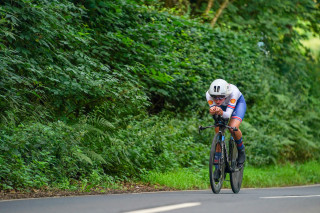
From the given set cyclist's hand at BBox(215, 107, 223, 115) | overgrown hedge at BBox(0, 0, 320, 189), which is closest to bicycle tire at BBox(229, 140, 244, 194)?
cyclist's hand at BBox(215, 107, 223, 115)

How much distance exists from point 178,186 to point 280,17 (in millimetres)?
14099

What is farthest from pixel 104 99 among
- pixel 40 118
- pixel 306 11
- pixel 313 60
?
pixel 313 60

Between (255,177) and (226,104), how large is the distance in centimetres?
437

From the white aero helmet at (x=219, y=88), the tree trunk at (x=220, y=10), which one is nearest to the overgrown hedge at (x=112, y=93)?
the tree trunk at (x=220, y=10)

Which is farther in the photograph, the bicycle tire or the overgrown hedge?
the bicycle tire

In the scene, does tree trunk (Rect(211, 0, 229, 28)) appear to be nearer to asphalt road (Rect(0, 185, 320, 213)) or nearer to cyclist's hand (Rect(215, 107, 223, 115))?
cyclist's hand (Rect(215, 107, 223, 115))

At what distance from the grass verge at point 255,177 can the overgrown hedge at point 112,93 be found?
45 centimetres

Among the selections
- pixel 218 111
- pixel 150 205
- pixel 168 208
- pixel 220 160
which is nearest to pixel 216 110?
pixel 218 111

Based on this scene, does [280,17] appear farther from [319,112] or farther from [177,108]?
[177,108]

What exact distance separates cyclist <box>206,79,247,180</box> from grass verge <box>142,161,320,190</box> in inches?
30.7

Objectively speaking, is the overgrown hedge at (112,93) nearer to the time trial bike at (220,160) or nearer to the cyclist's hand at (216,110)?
the time trial bike at (220,160)

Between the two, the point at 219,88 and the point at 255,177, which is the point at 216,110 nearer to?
the point at 219,88

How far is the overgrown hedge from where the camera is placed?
10.3 meters

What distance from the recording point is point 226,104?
10.5 metres
